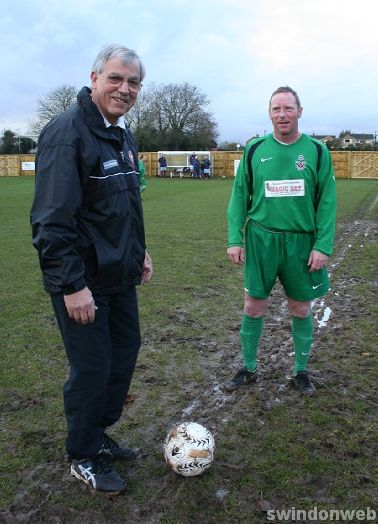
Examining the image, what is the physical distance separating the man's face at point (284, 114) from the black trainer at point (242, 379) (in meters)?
1.92

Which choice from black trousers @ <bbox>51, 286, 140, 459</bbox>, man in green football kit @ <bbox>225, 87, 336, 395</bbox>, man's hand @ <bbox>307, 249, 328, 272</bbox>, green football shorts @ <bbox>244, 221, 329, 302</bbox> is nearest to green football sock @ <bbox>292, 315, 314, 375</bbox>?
man in green football kit @ <bbox>225, 87, 336, 395</bbox>

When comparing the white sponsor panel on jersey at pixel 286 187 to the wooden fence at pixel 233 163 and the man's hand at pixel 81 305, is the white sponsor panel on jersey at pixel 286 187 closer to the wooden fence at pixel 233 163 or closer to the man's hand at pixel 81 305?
the man's hand at pixel 81 305

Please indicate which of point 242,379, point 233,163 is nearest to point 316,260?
point 242,379

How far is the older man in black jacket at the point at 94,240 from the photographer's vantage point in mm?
2414

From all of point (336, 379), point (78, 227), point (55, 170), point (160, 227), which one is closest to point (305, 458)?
point (336, 379)

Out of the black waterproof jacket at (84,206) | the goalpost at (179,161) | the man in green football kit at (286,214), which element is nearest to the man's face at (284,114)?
the man in green football kit at (286,214)

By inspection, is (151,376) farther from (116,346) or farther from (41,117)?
(41,117)

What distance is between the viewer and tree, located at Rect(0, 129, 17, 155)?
67938 mm

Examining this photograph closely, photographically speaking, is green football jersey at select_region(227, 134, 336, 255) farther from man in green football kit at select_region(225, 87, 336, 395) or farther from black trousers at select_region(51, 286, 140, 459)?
black trousers at select_region(51, 286, 140, 459)

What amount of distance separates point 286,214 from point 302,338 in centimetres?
103

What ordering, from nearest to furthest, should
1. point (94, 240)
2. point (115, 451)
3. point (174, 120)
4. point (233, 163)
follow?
point (94, 240) → point (115, 451) → point (233, 163) → point (174, 120)

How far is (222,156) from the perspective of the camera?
1775 inches

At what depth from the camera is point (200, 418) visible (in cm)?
367

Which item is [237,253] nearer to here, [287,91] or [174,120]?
[287,91]
